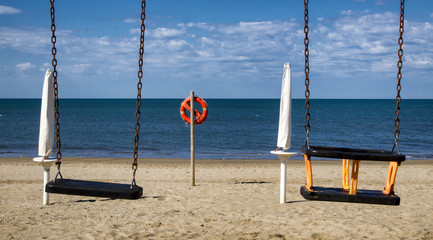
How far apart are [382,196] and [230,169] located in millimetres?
8038

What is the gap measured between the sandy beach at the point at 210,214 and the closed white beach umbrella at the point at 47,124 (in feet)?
3.45

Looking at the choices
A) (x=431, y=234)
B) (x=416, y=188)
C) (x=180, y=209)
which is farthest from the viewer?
(x=416, y=188)

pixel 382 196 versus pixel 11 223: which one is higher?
pixel 382 196

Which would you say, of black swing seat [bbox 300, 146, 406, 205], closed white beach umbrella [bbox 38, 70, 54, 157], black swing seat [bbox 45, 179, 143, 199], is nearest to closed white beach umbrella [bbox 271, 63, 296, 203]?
black swing seat [bbox 300, 146, 406, 205]

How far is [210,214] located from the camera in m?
6.68

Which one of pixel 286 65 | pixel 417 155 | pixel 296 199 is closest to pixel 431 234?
pixel 296 199

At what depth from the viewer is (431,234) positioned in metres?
5.75

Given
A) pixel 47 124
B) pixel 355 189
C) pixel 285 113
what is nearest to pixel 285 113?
pixel 285 113

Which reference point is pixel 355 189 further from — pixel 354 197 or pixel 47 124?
pixel 47 124

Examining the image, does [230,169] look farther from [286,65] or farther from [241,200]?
[286,65]

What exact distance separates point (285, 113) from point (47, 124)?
10.7 feet

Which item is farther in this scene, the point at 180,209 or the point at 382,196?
the point at 180,209

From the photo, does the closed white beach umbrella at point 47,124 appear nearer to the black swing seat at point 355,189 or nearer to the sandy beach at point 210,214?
the sandy beach at point 210,214

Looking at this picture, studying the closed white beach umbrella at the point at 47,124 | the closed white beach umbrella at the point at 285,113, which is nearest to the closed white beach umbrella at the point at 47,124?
the closed white beach umbrella at the point at 47,124
